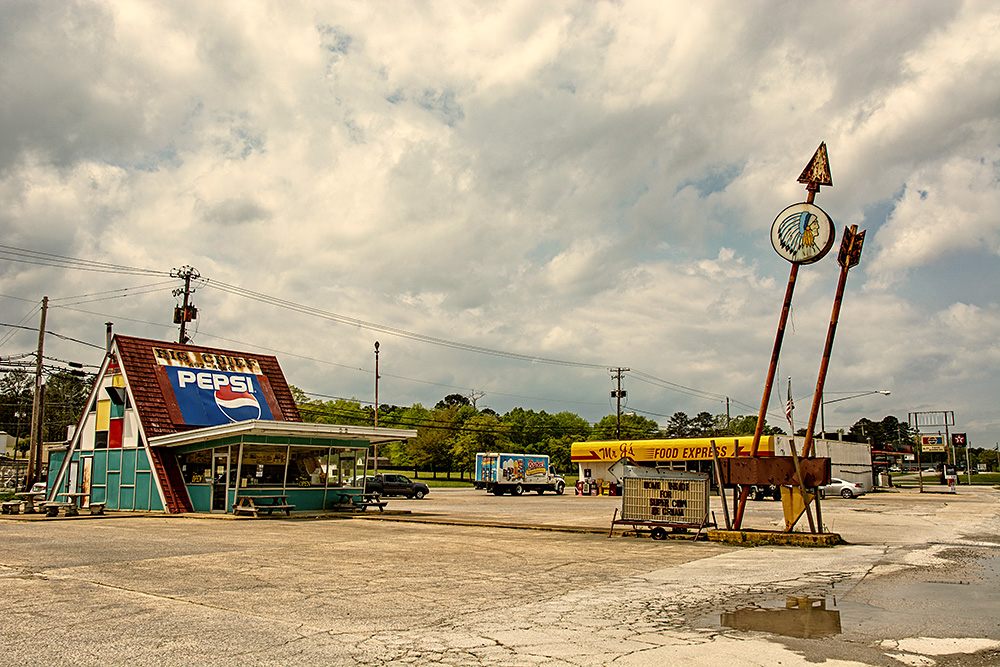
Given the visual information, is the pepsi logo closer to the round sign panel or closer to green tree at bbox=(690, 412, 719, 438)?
the round sign panel

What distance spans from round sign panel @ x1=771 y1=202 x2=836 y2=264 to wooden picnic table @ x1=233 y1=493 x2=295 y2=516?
1739cm

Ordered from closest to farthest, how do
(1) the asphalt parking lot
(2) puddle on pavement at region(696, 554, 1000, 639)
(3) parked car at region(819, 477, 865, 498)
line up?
(1) the asphalt parking lot → (2) puddle on pavement at region(696, 554, 1000, 639) → (3) parked car at region(819, 477, 865, 498)

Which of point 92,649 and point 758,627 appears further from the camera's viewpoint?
point 758,627

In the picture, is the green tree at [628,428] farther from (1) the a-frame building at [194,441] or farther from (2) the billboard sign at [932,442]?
(1) the a-frame building at [194,441]

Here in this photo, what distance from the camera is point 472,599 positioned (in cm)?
952

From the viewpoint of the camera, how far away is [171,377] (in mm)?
29828

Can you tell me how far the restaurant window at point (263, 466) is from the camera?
2567cm

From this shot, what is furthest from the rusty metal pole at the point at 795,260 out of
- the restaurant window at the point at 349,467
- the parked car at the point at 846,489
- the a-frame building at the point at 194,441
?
the parked car at the point at 846,489

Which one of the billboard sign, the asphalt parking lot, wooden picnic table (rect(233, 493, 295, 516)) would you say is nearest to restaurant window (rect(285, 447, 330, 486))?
wooden picnic table (rect(233, 493, 295, 516))

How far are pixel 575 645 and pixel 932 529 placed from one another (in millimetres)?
19557

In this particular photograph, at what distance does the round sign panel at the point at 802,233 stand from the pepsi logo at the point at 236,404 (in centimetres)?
2217

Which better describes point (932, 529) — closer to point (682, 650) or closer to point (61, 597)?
point (682, 650)

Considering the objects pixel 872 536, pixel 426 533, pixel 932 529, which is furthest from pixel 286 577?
pixel 932 529

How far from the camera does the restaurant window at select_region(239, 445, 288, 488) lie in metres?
25.7
